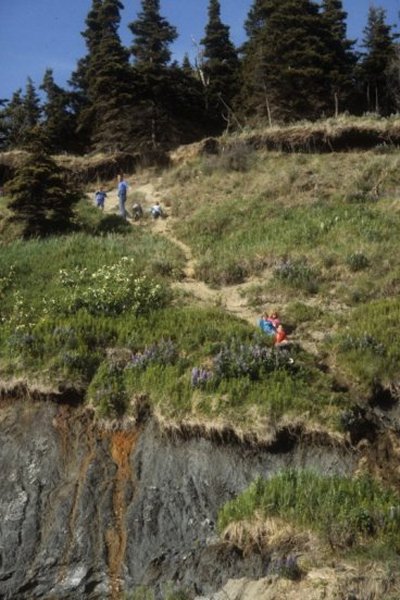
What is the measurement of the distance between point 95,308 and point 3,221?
1063 centimetres

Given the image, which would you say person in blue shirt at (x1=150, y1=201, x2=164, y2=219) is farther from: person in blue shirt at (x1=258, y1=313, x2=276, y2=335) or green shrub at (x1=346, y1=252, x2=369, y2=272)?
person in blue shirt at (x1=258, y1=313, x2=276, y2=335)

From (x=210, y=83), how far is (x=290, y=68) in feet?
27.8

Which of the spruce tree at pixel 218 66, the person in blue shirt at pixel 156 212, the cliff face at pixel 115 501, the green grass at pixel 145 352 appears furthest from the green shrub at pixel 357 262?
the spruce tree at pixel 218 66

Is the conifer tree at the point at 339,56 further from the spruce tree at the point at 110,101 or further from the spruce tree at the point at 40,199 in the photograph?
the spruce tree at the point at 40,199

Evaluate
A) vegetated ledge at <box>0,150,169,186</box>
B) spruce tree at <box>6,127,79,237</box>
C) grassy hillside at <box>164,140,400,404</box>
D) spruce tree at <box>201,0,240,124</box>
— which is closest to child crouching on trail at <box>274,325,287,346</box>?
grassy hillside at <box>164,140,400,404</box>

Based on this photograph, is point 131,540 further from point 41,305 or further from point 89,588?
point 41,305

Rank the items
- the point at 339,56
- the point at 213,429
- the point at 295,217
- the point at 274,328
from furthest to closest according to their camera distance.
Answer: the point at 339,56
the point at 295,217
the point at 274,328
the point at 213,429

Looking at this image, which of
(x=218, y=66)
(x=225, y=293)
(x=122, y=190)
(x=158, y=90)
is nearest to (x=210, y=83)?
(x=218, y=66)

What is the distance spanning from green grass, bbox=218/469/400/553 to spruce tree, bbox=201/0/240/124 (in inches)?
1265

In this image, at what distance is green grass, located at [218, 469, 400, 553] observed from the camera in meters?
8.45

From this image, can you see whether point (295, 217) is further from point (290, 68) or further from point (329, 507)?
point (290, 68)

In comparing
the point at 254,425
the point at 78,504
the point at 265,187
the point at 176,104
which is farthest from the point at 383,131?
the point at 78,504

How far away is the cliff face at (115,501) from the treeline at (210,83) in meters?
20.8

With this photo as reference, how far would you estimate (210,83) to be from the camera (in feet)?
132
